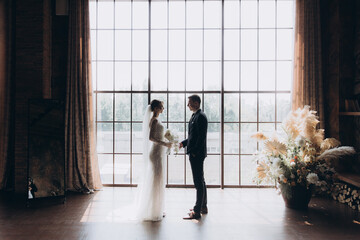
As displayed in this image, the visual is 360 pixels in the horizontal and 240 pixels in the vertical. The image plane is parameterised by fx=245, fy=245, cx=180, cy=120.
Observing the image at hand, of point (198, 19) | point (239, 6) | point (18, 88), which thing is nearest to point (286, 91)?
point (239, 6)

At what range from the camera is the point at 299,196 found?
12.3 feet

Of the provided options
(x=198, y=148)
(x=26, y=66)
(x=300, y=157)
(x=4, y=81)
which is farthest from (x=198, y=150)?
(x=4, y=81)

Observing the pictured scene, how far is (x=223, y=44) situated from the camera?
16.2 feet

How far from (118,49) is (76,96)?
1310 mm

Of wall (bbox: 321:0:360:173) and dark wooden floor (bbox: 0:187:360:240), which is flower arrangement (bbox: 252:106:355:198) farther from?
wall (bbox: 321:0:360:173)

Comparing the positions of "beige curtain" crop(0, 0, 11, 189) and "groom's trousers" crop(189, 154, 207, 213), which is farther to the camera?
"beige curtain" crop(0, 0, 11, 189)

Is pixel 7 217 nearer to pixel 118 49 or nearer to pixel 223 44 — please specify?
pixel 118 49

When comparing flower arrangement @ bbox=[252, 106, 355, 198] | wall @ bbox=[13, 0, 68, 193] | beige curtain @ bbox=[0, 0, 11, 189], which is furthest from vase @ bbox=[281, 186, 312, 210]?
beige curtain @ bbox=[0, 0, 11, 189]

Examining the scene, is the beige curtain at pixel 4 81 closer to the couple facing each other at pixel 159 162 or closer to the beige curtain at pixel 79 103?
the beige curtain at pixel 79 103

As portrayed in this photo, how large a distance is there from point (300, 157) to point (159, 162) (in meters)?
2.19

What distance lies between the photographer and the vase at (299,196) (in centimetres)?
374

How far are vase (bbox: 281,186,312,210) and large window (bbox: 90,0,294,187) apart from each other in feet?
4.22

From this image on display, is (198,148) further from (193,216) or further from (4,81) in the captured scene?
(4,81)

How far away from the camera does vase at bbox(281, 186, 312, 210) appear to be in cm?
374
